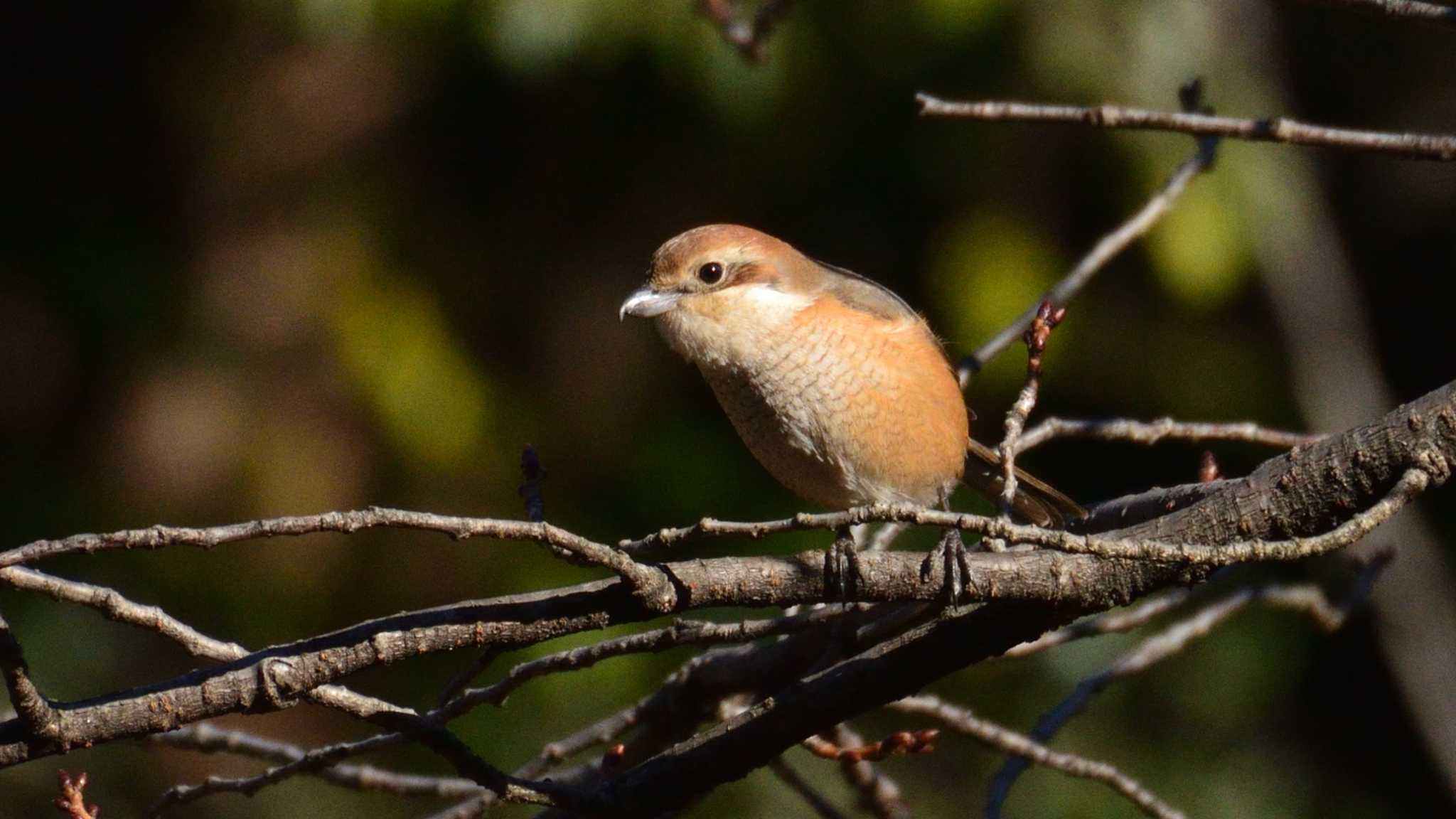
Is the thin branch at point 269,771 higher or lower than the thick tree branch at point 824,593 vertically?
higher

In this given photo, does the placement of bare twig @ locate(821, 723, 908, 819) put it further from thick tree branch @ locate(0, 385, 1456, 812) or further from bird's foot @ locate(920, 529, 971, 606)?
bird's foot @ locate(920, 529, 971, 606)

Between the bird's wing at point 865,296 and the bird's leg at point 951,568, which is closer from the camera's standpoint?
the bird's leg at point 951,568

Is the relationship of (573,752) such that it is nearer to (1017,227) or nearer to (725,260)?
(725,260)

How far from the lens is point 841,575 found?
2.00 meters

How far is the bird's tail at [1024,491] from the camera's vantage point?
354cm

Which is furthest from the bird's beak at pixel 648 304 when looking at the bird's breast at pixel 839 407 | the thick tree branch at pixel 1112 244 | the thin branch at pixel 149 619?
the thin branch at pixel 149 619

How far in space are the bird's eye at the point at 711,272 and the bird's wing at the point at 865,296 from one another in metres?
0.28

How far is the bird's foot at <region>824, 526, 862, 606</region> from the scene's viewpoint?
6.53 feet

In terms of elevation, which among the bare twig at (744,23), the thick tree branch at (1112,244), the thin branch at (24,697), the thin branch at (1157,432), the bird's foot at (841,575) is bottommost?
the thin branch at (24,697)

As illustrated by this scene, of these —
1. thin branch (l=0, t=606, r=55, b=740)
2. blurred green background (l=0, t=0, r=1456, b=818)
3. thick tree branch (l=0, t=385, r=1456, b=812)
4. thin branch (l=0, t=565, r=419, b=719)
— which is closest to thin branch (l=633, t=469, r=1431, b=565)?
thick tree branch (l=0, t=385, r=1456, b=812)

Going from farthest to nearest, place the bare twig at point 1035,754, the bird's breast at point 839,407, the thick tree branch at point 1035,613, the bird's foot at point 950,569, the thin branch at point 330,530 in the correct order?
the bird's breast at point 839,407
the bare twig at point 1035,754
the bird's foot at point 950,569
the thick tree branch at point 1035,613
the thin branch at point 330,530

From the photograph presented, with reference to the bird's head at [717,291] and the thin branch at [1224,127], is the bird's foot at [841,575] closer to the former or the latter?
the thin branch at [1224,127]

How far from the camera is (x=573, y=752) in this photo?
9.77 feet

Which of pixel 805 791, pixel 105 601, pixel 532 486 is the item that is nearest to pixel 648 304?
pixel 805 791
